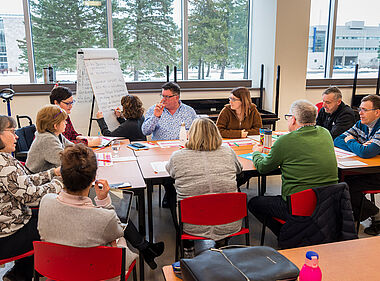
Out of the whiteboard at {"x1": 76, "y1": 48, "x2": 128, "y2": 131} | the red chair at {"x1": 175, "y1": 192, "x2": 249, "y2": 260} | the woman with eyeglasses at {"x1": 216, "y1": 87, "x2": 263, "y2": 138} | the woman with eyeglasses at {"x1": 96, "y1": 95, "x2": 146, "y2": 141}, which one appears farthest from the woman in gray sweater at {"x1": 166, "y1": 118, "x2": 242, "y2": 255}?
the whiteboard at {"x1": 76, "y1": 48, "x2": 128, "y2": 131}

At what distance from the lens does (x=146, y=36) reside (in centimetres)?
576

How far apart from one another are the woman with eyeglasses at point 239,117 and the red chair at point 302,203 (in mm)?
1639

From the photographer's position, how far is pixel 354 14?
21.7 ft

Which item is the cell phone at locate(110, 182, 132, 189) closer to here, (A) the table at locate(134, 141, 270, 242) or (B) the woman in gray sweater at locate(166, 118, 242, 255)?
(A) the table at locate(134, 141, 270, 242)

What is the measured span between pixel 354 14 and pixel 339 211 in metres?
5.77

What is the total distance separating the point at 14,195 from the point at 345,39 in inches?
262

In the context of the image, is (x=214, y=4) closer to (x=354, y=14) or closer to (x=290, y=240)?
(x=354, y=14)

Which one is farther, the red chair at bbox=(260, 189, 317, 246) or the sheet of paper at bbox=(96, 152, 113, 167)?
the sheet of paper at bbox=(96, 152, 113, 167)

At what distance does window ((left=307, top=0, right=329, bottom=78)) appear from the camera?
21.0ft

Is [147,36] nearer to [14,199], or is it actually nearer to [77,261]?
[14,199]

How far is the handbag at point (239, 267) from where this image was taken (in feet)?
3.76

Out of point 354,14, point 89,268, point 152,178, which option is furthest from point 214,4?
point 89,268

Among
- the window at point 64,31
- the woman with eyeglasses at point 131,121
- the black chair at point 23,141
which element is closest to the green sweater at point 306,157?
the woman with eyeglasses at point 131,121

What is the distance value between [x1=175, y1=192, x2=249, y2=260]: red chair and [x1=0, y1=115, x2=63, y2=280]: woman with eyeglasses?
84cm
